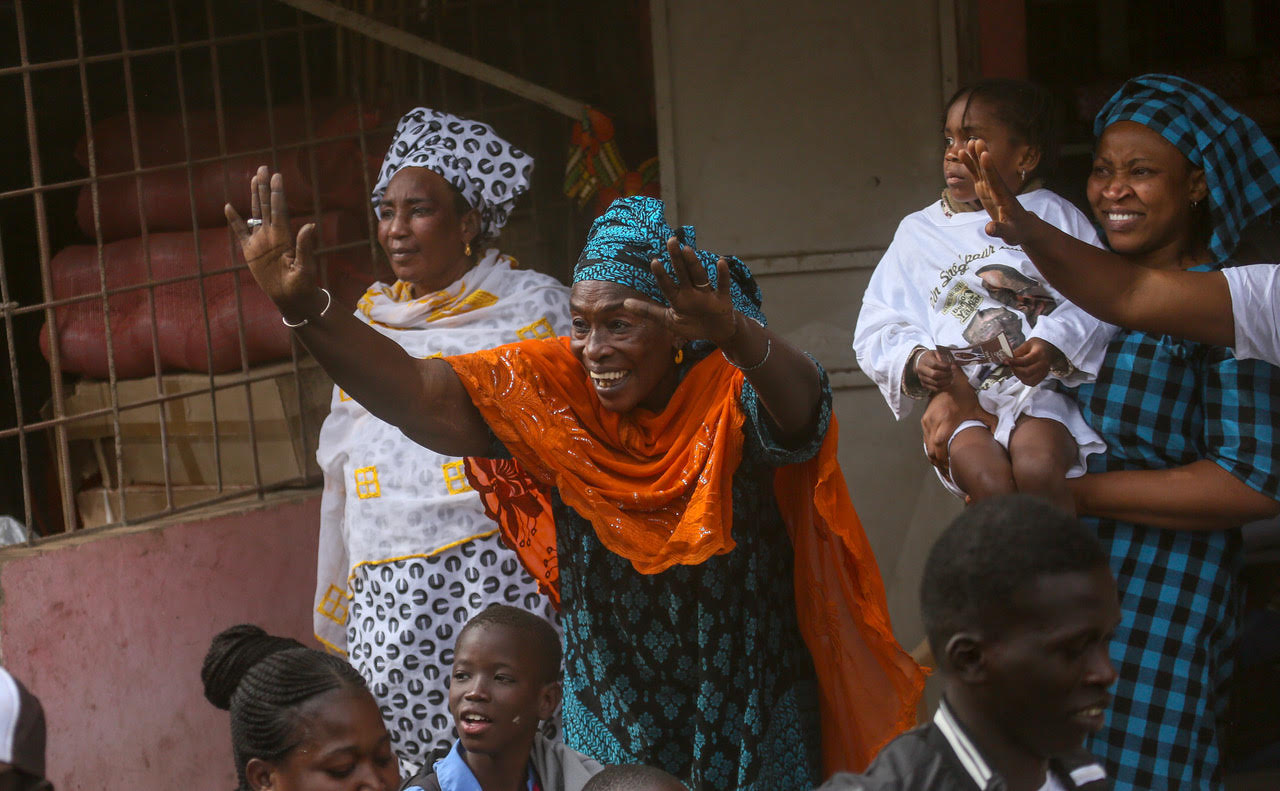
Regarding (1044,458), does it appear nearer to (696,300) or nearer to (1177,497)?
(1177,497)

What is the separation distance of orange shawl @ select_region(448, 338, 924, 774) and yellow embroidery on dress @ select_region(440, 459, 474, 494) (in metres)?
0.95

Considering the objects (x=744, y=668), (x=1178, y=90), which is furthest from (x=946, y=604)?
A: (x=1178, y=90)

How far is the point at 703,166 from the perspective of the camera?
466 cm

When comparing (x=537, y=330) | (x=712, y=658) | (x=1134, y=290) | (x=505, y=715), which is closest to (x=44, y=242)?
(x=537, y=330)

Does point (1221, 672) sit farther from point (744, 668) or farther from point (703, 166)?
point (703, 166)

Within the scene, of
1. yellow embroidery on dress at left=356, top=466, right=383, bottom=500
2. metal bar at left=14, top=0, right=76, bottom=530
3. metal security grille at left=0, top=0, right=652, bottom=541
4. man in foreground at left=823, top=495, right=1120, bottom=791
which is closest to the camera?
man in foreground at left=823, top=495, right=1120, bottom=791

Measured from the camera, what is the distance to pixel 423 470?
151 inches

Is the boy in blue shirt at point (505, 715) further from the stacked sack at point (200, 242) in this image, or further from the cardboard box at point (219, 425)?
the stacked sack at point (200, 242)

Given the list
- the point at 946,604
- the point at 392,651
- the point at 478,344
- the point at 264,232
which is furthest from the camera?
the point at 478,344

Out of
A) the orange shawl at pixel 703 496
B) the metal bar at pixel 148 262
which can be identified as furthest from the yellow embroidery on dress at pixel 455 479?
the metal bar at pixel 148 262

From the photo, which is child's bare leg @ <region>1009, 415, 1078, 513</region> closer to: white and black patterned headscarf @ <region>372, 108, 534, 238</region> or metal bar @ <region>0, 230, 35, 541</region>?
white and black patterned headscarf @ <region>372, 108, 534, 238</region>

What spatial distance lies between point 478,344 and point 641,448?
1.23 meters

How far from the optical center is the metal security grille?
4812mm

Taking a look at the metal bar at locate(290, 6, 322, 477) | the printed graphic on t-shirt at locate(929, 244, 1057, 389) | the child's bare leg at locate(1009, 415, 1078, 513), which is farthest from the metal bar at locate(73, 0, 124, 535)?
the child's bare leg at locate(1009, 415, 1078, 513)
